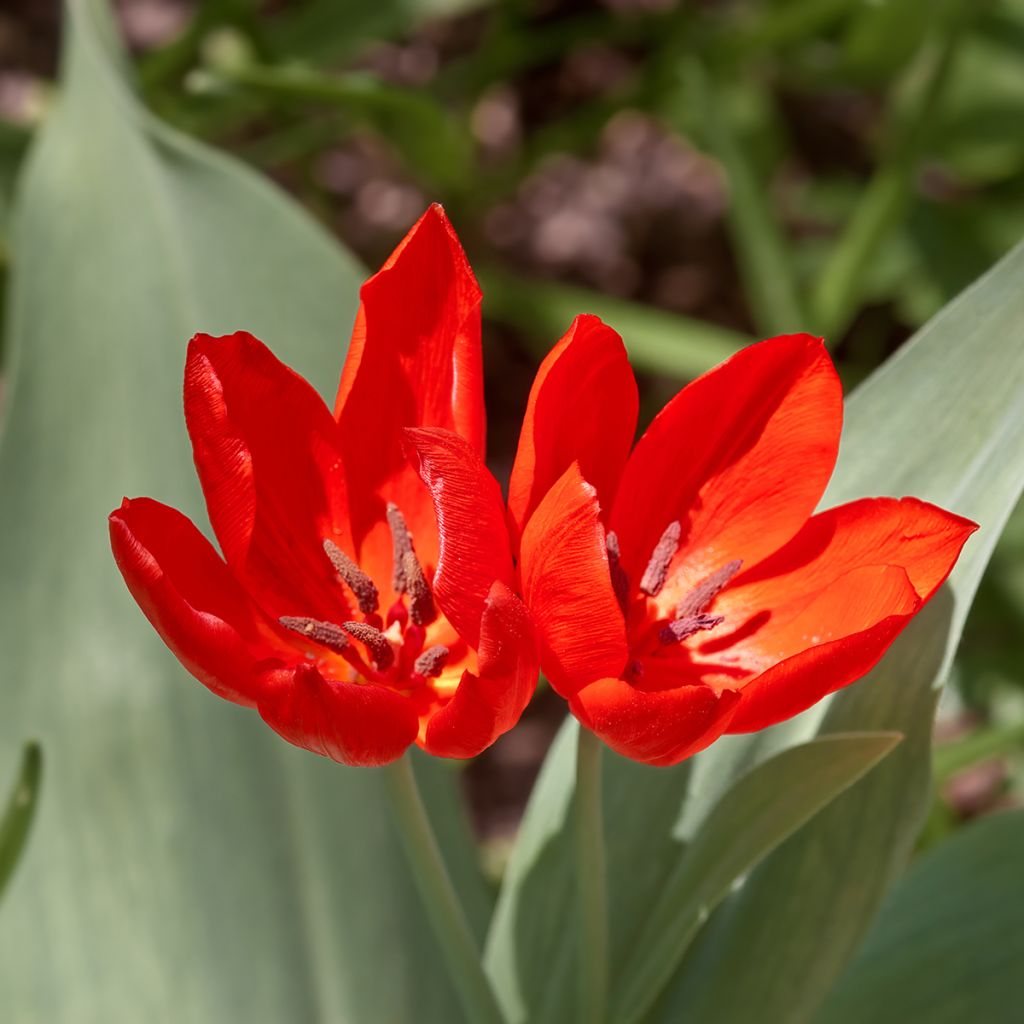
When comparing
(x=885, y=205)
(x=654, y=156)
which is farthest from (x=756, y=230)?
(x=654, y=156)

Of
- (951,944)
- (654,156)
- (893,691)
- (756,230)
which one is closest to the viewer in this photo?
(893,691)

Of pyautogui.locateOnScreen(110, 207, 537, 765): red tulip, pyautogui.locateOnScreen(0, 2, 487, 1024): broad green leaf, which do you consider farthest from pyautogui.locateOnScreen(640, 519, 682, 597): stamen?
pyautogui.locateOnScreen(0, 2, 487, 1024): broad green leaf

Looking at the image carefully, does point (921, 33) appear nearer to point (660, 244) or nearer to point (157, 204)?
point (660, 244)

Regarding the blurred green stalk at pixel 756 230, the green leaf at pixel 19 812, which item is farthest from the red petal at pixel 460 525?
the blurred green stalk at pixel 756 230

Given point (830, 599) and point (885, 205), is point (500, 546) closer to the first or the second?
point (830, 599)

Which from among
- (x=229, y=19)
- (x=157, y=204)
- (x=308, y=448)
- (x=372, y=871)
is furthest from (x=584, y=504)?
(x=229, y=19)

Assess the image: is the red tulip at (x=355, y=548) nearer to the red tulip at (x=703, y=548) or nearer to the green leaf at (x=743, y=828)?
the red tulip at (x=703, y=548)
